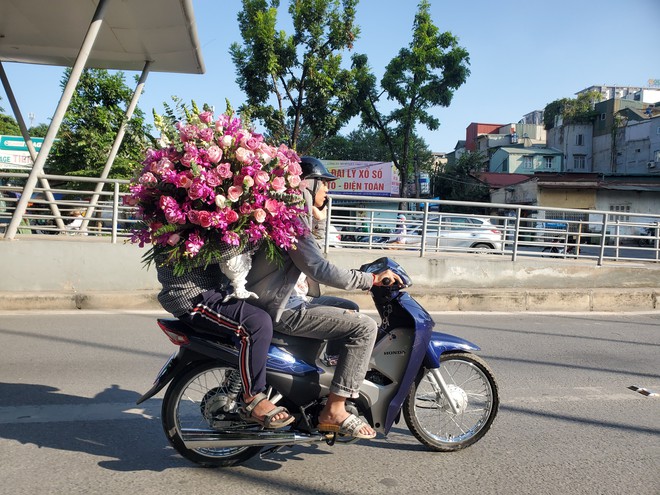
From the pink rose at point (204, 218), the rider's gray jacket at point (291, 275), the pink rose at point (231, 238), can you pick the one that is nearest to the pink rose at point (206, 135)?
the pink rose at point (204, 218)

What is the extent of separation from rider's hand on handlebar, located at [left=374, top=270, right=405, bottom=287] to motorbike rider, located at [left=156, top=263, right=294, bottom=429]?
2.07ft

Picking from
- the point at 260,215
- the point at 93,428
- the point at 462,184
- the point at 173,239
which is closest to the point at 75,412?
the point at 93,428

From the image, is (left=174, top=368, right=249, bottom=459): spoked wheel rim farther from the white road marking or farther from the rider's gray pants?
the white road marking

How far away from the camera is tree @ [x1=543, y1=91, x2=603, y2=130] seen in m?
56.1

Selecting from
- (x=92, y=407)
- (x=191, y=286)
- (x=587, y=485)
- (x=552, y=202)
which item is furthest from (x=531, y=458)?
(x=552, y=202)

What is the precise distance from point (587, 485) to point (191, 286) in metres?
2.47

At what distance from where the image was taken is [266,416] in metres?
3.14

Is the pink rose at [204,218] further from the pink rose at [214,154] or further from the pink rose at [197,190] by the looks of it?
the pink rose at [214,154]

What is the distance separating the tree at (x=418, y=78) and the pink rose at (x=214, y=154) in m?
22.3

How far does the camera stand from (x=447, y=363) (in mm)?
3641

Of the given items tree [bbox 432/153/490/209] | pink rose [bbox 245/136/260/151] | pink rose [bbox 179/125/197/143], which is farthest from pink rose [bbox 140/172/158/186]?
tree [bbox 432/153/490/209]

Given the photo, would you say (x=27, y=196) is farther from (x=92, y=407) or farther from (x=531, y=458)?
(x=531, y=458)

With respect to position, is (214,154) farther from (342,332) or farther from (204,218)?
(342,332)

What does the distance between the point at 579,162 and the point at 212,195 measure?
2353 inches
